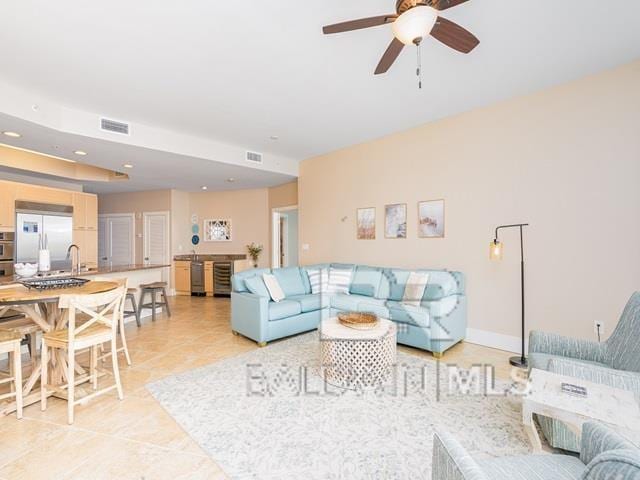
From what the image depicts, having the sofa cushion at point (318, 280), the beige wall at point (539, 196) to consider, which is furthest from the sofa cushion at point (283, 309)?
the beige wall at point (539, 196)

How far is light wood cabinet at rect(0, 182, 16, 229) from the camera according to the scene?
192 inches

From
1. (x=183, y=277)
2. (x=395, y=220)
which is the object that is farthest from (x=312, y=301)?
(x=183, y=277)

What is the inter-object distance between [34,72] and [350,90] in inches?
120

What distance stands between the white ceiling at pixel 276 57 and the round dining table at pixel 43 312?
6.61 ft

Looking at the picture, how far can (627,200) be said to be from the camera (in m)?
2.99

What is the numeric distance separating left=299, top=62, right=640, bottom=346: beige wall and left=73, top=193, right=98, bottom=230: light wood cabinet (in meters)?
5.66

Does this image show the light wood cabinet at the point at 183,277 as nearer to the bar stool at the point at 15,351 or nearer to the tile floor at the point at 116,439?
the tile floor at the point at 116,439

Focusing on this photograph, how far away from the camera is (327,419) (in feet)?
7.57

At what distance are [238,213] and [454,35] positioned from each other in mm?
6764

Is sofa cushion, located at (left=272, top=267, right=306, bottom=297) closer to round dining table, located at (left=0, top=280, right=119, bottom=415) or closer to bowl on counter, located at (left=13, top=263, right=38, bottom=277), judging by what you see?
round dining table, located at (left=0, top=280, right=119, bottom=415)

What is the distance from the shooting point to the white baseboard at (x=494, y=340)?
3.68m

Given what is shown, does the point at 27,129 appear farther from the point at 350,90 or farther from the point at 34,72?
the point at 350,90

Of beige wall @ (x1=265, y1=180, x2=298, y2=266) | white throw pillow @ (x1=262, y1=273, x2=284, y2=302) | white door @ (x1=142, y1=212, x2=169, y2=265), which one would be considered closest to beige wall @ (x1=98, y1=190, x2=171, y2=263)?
white door @ (x1=142, y1=212, x2=169, y2=265)

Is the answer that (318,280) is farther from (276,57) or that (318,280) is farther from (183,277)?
(183,277)
